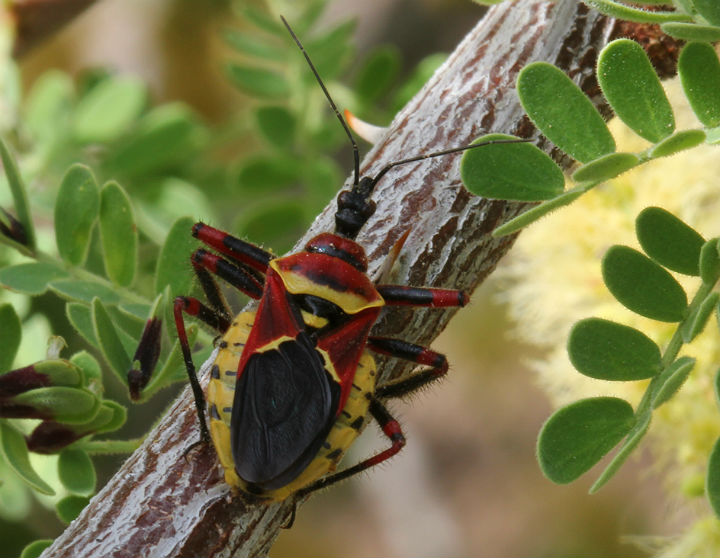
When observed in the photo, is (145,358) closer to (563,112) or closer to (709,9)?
(563,112)

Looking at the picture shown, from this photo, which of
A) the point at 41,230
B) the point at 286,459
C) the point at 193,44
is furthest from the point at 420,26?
the point at 286,459

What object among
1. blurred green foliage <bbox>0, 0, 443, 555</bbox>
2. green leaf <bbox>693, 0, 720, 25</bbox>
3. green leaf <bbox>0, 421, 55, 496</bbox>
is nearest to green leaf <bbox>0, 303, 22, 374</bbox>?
blurred green foliage <bbox>0, 0, 443, 555</bbox>

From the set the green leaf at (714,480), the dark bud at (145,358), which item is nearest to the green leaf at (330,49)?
the dark bud at (145,358)

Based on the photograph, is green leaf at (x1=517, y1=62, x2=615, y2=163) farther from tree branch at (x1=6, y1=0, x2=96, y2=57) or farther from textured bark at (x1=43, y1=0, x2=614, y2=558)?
tree branch at (x1=6, y1=0, x2=96, y2=57)

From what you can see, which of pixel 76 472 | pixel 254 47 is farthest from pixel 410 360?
pixel 254 47

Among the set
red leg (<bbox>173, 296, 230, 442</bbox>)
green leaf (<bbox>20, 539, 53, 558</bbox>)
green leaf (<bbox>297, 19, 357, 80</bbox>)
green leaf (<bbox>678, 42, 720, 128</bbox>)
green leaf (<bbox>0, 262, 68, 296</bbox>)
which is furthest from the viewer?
green leaf (<bbox>297, 19, 357, 80</bbox>)

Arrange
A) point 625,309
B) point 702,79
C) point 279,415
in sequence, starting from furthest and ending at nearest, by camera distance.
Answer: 1. point 625,309
2. point 279,415
3. point 702,79
